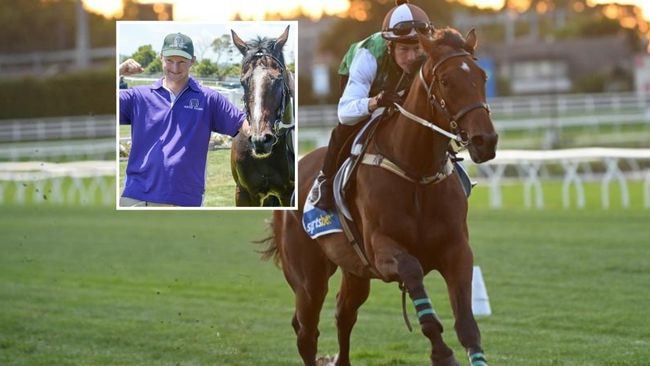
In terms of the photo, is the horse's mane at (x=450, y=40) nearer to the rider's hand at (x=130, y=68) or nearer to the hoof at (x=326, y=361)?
the rider's hand at (x=130, y=68)

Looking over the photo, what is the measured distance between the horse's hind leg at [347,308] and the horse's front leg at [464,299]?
4.94 ft

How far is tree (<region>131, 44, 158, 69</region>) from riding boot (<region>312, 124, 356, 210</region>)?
Result: 1143 mm

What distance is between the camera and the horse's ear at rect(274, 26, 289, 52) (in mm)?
7074

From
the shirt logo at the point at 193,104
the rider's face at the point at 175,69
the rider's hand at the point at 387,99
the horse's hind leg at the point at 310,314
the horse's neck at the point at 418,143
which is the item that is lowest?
the horse's hind leg at the point at 310,314


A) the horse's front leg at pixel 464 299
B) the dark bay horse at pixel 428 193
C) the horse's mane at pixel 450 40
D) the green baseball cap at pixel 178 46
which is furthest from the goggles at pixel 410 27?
the horse's front leg at pixel 464 299

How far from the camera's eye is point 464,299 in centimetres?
658

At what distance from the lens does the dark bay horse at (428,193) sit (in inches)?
255

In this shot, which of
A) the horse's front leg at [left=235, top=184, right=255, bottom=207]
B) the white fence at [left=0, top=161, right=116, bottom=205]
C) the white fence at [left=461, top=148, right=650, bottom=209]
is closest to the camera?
the horse's front leg at [left=235, top=184, right=255, bottom=207]

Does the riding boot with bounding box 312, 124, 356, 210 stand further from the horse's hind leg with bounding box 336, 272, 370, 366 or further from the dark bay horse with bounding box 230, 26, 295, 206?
the horse's hind leg with bounding box 336, 272, 370, 366

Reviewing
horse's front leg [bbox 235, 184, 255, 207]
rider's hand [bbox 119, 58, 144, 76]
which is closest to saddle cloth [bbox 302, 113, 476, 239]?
horse's front leg [bbox 235, 184, 255, 207]

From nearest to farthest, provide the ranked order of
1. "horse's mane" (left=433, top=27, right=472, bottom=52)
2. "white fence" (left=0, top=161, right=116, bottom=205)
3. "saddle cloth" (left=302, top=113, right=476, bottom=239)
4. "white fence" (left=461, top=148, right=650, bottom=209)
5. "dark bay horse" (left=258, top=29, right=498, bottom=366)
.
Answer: "dark bay horse" (left=258, top=29, right=498, bottom=366)
"horse's mane" (left=433, top=27, right=472, bottom=52)
"saddle cloth" (left=302, top=113, right=476, bottom=239)
"white fence" (left=461, top=148, right=650, bottom=209)
"white fence" (left=0, top=161, right=116, bottom=205)

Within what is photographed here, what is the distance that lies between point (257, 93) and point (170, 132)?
1.65 ft

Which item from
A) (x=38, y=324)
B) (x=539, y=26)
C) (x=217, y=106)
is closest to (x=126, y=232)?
(x=38, y=324)

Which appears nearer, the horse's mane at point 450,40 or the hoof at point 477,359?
the hoof at point 477,359
